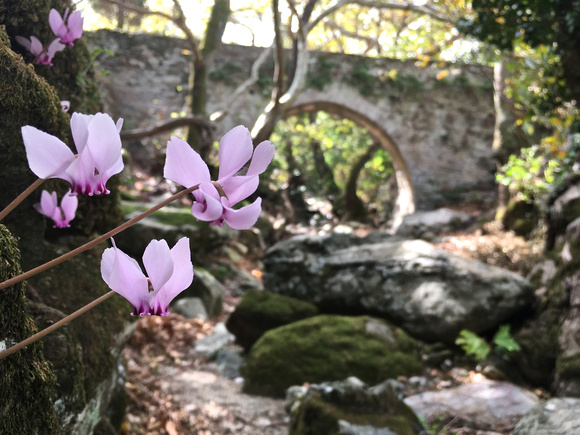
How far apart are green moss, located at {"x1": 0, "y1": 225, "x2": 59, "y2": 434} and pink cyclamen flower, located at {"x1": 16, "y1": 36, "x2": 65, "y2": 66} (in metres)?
0.65

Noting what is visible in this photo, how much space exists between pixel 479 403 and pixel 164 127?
368cm

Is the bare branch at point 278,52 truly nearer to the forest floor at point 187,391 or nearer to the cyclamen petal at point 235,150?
the forest floor at point 187,391

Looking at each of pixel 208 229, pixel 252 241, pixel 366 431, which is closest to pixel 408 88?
pixel 252 241

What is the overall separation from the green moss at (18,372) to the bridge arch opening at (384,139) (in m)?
11.6

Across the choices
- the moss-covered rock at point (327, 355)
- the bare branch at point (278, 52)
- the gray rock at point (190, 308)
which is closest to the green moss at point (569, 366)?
the moss-covered rock at point (327, 355)

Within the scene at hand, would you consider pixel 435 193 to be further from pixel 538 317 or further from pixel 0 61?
pixel 0 61

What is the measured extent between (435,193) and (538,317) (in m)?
8.83

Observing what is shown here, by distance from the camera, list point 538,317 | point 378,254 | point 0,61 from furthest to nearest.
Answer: point 378,254 → point 538,317 → point 0,61

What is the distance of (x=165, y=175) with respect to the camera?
74cm

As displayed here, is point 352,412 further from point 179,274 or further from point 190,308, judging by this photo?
point 190,308

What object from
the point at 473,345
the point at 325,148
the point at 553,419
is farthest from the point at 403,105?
the point at 553,419

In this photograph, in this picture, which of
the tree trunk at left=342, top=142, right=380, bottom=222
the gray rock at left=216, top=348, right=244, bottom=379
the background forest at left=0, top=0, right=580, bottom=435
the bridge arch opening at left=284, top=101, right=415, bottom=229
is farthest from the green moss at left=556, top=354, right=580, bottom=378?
the tree trunk at left=342, top=142, right=380, bottom=222

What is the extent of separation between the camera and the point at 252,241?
33.2ft

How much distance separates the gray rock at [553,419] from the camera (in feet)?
6.70
